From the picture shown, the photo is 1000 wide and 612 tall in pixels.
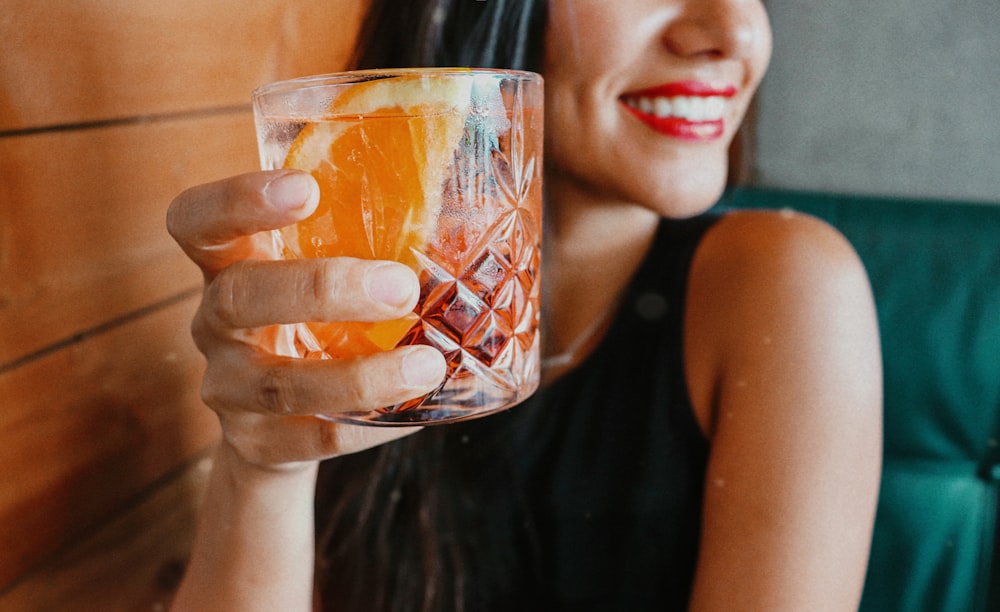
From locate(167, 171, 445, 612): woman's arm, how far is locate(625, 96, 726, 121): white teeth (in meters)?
0.46

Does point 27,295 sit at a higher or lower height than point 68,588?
higher

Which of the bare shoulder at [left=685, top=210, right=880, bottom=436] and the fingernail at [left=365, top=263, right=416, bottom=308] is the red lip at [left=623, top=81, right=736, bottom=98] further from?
the fingernail at [left=365, top=263, right=416, bottom=308]

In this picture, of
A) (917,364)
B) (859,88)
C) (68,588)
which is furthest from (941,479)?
(68,588)

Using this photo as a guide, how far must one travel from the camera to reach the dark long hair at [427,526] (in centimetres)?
100

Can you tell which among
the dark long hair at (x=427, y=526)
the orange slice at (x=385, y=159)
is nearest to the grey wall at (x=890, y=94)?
the dark long hair at (x=427, y=526)

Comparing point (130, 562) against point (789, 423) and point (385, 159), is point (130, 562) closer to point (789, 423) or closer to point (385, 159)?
point (385, 159)

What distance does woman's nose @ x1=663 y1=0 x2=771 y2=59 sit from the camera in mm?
814

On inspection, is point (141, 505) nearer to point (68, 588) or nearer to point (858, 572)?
point (68, 588)

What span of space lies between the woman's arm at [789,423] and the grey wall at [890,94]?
0.45 feet

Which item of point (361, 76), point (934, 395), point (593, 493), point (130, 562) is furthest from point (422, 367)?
point (934, 395)

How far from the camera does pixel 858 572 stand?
32.6 inches

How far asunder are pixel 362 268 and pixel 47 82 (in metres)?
0.36

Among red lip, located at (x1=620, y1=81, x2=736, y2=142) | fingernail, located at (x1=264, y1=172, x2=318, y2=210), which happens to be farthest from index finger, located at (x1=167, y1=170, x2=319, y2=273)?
red lip, located at (x1=620, y1=81, x2=736, y2=142)

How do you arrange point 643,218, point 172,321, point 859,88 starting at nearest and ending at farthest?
point 172,321
point 859,88
point 643,218
